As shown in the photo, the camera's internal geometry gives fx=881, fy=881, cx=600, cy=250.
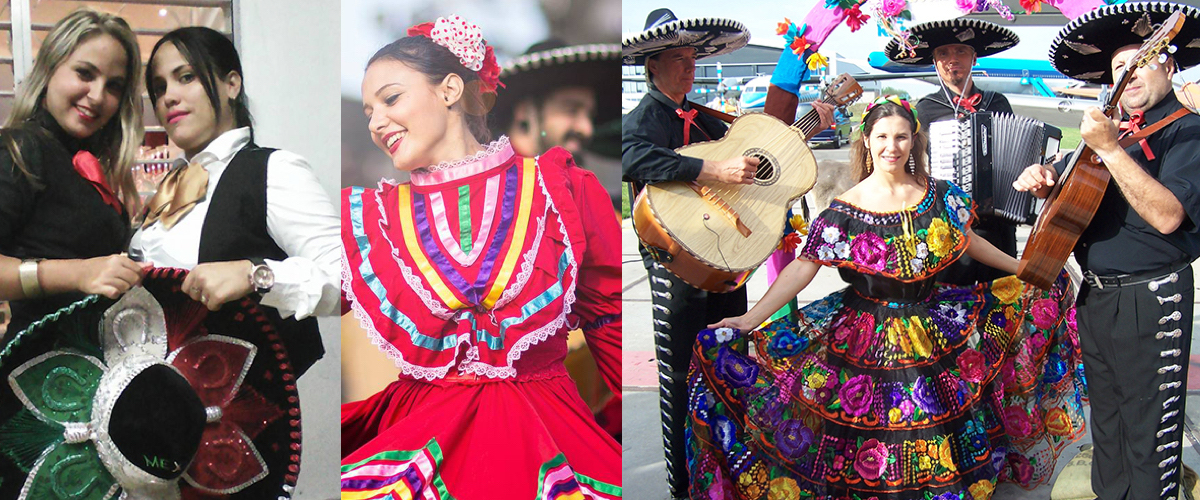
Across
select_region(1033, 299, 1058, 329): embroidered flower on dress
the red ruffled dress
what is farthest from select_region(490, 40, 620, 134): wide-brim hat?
select_region(1033, 299, 1058, 329): embroidered flower on dress

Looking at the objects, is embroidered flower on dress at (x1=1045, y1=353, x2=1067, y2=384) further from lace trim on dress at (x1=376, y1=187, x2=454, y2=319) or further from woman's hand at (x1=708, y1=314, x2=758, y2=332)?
lace trim on dress at (x1=376, y1=187, x2=454, y2=319)

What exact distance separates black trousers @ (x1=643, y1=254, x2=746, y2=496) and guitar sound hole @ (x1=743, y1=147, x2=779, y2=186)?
0.49 meters

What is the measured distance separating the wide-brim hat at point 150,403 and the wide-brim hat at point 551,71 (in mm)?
1210

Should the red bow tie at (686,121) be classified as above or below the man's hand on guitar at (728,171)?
above

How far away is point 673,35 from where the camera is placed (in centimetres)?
322

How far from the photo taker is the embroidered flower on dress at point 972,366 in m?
3.19

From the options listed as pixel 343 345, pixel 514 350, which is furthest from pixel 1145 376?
pixel 343 345

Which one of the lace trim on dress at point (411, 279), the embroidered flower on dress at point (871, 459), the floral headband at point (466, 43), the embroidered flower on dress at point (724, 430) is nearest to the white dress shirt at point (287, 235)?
the lace trim on dress at point (411, 279)

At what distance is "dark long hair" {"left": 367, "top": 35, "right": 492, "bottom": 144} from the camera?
2.57m

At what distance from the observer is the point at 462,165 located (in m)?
2.63

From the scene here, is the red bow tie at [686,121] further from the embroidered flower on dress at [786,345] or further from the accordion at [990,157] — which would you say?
the accordion at [990,157]

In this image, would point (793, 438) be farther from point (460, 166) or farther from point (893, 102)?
point (460, 166)

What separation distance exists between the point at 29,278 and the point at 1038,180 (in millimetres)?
3457

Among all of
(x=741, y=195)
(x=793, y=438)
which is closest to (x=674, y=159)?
(x=741, y=195)
